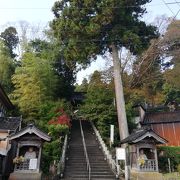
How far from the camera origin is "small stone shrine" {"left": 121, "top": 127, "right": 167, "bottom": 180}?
1609 cm

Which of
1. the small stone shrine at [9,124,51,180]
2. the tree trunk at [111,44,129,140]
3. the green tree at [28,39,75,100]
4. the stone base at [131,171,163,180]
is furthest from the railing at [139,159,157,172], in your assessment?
the green tree at [28,39,75,100]

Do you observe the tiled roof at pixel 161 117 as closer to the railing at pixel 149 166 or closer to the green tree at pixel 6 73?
the railing at pixel 149 166

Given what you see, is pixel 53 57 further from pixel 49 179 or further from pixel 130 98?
pixel 49 179

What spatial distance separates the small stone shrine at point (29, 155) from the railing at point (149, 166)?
598 cm

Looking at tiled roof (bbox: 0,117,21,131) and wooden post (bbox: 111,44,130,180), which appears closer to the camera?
tiled roof (bbox: 0,117,21,131)

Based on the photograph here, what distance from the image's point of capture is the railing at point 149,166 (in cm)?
1636

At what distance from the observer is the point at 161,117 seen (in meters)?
28.0

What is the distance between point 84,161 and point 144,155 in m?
4.29

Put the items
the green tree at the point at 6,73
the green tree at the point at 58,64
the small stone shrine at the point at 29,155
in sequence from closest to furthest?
the small stone shrine at the point at 29,155, the green tree at the point at 6,73, the green tree at the point at 58,64

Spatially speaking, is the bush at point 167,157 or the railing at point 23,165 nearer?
the railing at point 23,165

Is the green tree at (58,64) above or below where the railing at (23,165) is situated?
above

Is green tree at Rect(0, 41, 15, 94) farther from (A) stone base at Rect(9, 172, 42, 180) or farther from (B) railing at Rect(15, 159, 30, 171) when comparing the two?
(A) stone base at Rect(9, 172, 42, 180)

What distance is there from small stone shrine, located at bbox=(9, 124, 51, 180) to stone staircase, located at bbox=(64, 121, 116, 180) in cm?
202

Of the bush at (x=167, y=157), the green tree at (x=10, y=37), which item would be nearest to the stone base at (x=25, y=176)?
the bush at (x=167, y=157)
